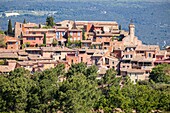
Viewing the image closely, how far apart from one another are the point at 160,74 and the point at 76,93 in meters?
10.2

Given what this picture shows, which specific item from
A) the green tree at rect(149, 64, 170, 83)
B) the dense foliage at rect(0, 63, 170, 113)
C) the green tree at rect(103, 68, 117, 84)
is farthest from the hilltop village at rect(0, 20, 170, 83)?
the dense foliage at rect(0, 63, 170, 113)

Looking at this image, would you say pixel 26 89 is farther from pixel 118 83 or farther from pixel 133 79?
pixel 133 79

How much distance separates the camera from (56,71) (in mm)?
37062

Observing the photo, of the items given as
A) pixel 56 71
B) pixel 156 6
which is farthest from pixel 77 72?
pixel 156 6

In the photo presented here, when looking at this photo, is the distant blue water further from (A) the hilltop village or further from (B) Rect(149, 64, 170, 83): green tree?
(B) Rect(149, 64, 170, 83): green tree

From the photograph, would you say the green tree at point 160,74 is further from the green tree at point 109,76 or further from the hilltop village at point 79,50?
the green tree at point 109,76

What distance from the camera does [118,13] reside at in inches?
5566

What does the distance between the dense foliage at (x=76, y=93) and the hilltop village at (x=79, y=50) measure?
8.20 feet

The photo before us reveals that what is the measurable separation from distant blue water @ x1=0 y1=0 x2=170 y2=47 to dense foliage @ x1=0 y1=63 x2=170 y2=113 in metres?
61.2

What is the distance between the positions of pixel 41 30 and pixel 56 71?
31.9ft

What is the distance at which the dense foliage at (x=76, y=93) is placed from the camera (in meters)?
31.9

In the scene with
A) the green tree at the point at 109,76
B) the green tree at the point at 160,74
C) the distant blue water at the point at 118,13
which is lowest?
the distant blue water at the point at 118,13

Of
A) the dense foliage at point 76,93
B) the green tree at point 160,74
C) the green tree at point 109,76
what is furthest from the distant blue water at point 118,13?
the dense foliage at point 76,93

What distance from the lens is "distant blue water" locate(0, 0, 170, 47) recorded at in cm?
11273
